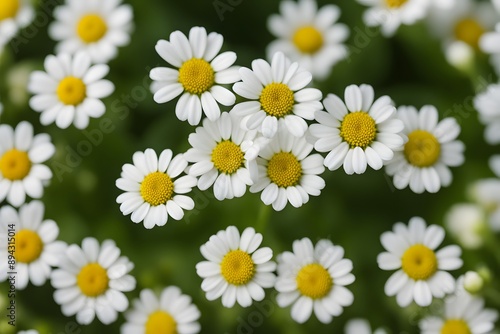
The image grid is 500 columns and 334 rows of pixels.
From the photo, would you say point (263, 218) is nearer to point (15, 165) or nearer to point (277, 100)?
point (277, 100)

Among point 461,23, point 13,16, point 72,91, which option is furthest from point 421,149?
point 13,16

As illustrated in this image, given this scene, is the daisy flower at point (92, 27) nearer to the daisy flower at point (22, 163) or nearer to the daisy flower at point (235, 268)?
the daisy flower at point (22, 163)

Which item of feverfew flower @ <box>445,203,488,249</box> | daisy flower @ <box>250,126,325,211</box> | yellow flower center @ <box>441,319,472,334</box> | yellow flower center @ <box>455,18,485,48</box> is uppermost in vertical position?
yellow flower center @ <box>455,18,485,48</box>

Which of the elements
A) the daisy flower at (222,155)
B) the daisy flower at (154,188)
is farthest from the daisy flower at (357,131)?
the daisy flower at (154,188)

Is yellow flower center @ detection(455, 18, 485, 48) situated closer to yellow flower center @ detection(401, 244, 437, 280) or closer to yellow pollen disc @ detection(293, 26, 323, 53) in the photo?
yellow pollen disc @ detection(293, 26, 323, 53)

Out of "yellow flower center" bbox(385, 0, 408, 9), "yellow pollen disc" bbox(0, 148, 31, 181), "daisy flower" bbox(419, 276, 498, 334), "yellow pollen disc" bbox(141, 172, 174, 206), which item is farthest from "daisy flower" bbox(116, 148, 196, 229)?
"yellow flower center" bbox(385, 0, 408, 9)

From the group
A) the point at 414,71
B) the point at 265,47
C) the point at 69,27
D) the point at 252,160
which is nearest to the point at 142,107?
the point at 69,27
